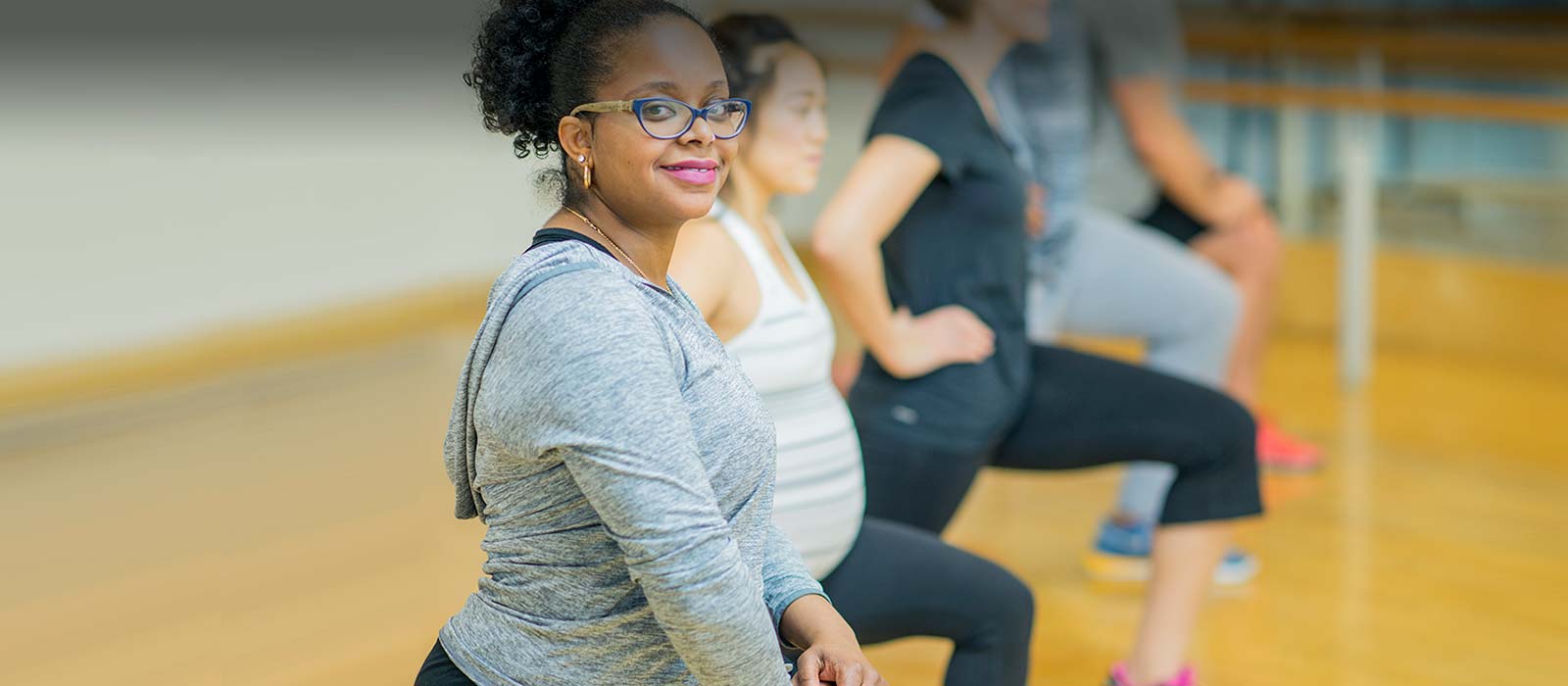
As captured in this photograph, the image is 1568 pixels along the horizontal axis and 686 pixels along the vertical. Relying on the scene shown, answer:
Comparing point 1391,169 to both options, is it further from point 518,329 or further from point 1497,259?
point 518,329

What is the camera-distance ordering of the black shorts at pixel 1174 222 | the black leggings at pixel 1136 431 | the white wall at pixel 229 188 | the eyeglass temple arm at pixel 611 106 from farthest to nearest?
the white wall at pixel 229 188 < the black shorts at pixel 1174 222 < the black leggings at pixel 1136 431 < the eyeglass temple arm at pixel 611 106

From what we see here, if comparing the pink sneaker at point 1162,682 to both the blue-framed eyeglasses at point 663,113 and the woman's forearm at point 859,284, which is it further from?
the blue-framed eyeglasses at point 663,113

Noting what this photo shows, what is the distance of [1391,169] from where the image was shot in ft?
23.2

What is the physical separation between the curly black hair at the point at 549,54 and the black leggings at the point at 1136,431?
121 cm

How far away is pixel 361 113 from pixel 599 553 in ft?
18.7

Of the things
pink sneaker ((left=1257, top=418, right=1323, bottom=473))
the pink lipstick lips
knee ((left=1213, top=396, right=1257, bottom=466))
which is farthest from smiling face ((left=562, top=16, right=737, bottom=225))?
pink sneaker ((left=1257, top=418, right=1323, bottom=473))

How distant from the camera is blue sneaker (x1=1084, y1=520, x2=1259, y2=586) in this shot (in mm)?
3686

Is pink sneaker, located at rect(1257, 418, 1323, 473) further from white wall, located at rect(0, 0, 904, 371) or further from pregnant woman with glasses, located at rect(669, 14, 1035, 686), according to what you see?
white wall, located at rect(0, 0, 904, 371)

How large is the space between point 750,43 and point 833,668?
1.04m

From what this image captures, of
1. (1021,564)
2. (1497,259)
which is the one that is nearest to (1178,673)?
(1021,564)

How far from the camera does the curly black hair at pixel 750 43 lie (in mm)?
2270

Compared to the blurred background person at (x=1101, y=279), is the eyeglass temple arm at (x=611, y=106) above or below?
above

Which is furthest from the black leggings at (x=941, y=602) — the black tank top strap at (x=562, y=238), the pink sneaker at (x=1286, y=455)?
the pink sneaker at (x=1286, y=455)

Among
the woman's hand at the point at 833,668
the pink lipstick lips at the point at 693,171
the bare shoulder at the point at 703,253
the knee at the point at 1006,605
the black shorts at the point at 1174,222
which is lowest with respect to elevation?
the knee at the point at 1006,605
